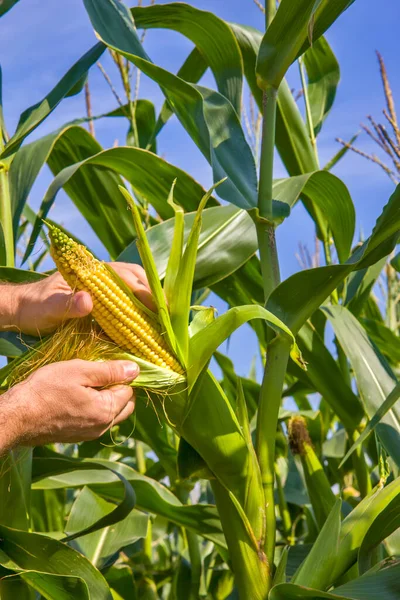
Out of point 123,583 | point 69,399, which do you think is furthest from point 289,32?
point 123,583

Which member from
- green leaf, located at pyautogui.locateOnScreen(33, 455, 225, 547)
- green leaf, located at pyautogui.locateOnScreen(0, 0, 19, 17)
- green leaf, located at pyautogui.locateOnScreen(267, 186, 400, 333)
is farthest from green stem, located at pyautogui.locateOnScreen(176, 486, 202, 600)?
green leaf, located at pyautogui.locateOnScreen(0, 0, 19, 17)

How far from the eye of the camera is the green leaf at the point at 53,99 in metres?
1.89

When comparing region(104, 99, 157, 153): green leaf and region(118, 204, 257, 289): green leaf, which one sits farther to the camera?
region(104, 99, 157, 153): green leaf

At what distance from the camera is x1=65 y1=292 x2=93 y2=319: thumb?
1298 mm

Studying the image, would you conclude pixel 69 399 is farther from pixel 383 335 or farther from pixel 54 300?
pixel 383 335

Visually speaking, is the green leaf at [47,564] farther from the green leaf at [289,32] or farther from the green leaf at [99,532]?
the green leaf at [289,32]

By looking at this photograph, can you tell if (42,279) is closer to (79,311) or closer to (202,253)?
(79,311)

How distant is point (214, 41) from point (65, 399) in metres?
1.09

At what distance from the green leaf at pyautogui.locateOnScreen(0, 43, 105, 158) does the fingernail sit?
808 millimetres

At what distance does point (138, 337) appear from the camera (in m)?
1.35

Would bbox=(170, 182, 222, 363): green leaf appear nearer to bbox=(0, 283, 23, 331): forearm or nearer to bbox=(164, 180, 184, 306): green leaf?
bbox=(164, 180, 184, 306): green leaf

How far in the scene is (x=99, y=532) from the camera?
2230 mm

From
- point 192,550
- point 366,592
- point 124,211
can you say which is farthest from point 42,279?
point 192,550

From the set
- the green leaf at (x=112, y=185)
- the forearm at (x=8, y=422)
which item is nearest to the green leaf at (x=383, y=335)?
the green leaf at (x=112, y=185)
